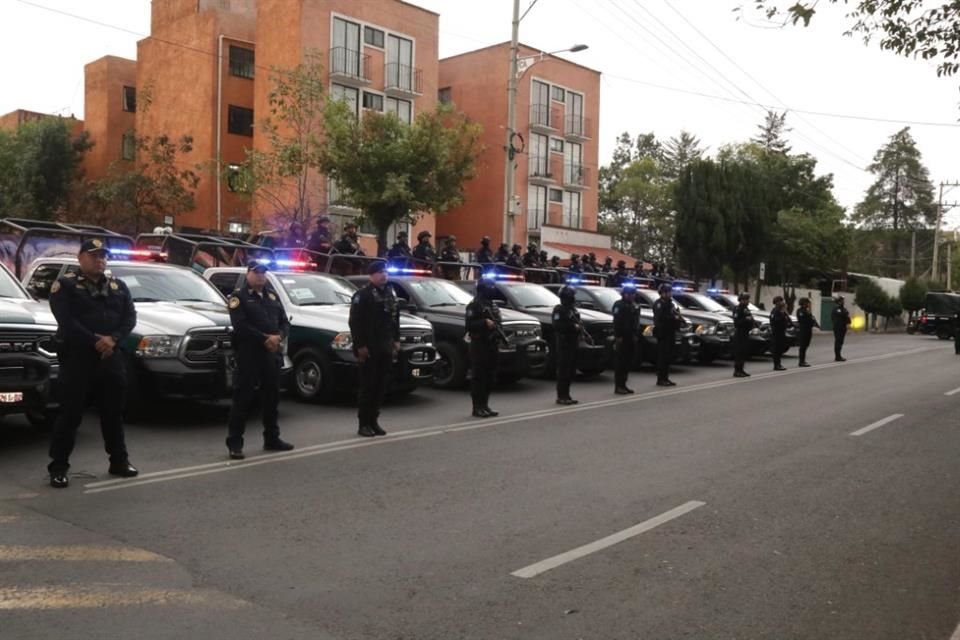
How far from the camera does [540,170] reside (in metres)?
45.7

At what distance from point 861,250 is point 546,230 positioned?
53.1 meters

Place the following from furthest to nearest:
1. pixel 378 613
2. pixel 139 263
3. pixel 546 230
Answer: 1. pixel 546 230
2. pixel 139 263
3. pixel 378 613

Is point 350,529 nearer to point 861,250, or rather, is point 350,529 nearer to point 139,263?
point 139,263

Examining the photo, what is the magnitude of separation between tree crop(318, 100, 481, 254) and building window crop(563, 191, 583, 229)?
19.8 metres

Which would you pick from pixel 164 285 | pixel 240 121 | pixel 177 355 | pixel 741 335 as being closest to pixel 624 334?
pixel 741 335

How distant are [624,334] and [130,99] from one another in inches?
1627

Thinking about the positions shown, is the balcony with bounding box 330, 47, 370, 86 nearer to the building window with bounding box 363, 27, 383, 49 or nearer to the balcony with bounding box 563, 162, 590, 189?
the building window with bounding box 363, 27, 383, 49

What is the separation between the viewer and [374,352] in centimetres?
920

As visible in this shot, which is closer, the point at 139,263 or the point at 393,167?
the point at 139,263

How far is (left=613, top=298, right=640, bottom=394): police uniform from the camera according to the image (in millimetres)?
13500

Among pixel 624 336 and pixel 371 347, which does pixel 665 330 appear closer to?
pixel 624 336

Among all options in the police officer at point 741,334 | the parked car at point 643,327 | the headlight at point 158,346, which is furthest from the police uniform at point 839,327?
the headlight at point 158,346

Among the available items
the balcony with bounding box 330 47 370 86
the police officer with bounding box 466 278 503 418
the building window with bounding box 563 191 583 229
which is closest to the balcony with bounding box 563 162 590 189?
the building window with bounding box 563 191 583 229

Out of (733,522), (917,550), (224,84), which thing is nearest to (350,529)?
(733,522)
